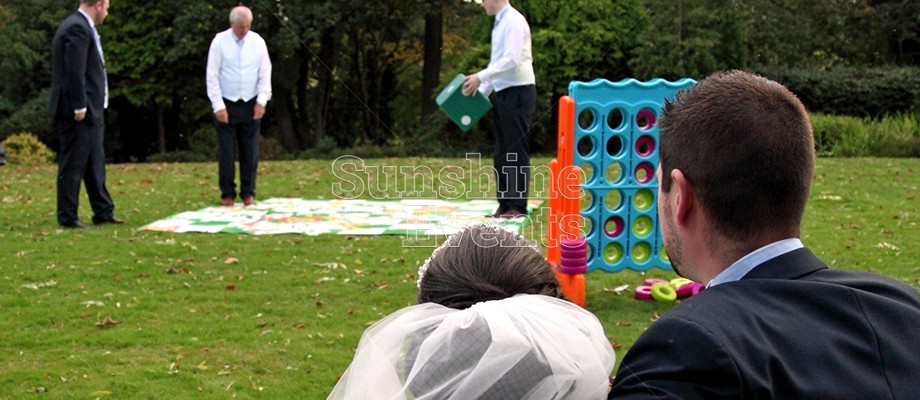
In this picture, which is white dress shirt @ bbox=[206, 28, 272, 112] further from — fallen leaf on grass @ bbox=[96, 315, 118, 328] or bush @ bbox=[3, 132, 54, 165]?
bush @ bbox=[3, 132, 54, 165]

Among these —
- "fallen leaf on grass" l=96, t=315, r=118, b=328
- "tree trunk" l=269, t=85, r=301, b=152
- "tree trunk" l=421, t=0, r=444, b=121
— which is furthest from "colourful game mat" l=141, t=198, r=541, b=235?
"tree trunk" l=269, t=85, r=301, b=152

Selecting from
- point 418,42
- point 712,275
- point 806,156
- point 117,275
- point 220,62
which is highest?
point 418,42

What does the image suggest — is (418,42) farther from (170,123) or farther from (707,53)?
(707,53)

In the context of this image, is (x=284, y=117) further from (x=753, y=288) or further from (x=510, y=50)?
(x=753, y=288)

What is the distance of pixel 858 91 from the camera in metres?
19.1

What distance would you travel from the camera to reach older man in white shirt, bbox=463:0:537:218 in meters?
7.40

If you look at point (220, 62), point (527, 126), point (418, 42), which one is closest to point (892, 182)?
point (527, 126)

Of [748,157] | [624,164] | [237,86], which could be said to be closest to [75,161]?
[237,86]

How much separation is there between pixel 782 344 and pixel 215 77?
8.03 m

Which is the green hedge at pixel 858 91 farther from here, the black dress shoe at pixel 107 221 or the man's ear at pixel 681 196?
the man's ear at pixel 681 196

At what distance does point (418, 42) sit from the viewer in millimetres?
27656

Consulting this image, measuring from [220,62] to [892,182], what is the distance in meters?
7.84

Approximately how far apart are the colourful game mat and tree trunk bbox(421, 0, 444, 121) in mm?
14589

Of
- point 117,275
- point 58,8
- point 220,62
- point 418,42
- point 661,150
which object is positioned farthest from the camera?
point 418,42
